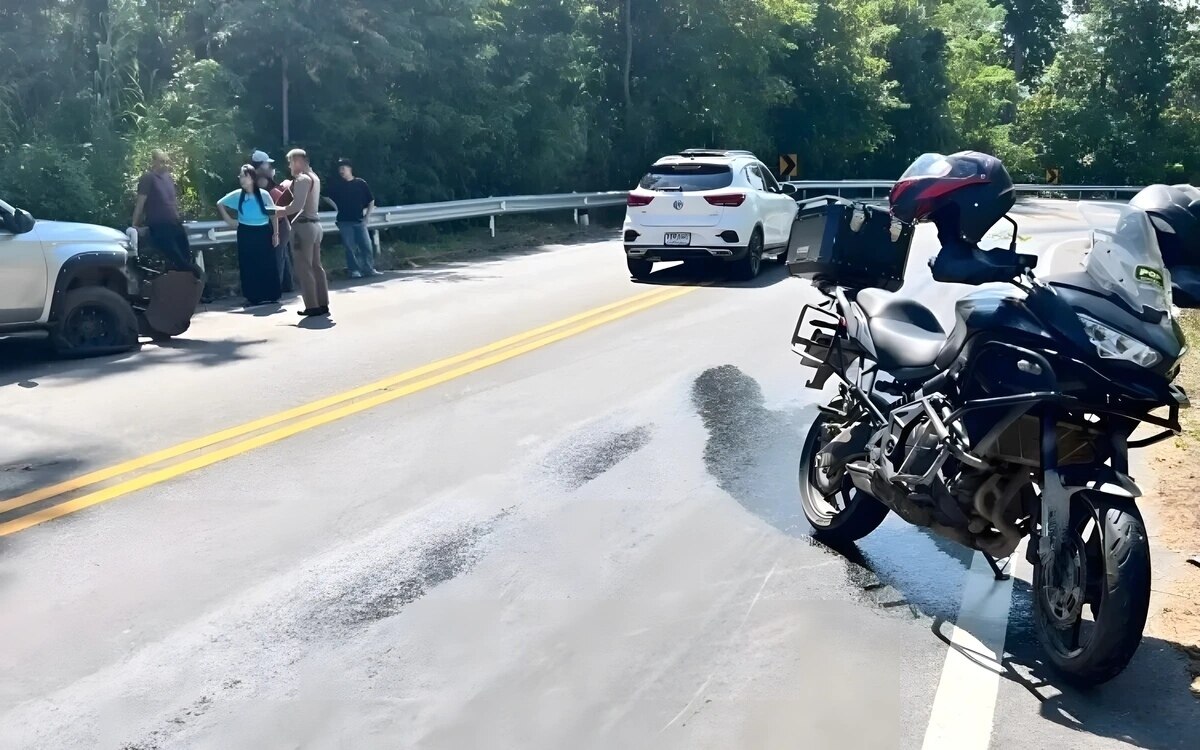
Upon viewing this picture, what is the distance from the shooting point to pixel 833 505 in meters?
6.79

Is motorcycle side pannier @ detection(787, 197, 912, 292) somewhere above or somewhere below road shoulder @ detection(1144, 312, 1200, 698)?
above

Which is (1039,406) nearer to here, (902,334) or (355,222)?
(902,334)

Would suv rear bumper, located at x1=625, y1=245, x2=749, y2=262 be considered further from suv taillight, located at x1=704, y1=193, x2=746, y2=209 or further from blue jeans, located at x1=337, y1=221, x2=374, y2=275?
blue jeans, located at x1=337, y1=221, x2=374, y2=275

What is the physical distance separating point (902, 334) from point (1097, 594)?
1.61m

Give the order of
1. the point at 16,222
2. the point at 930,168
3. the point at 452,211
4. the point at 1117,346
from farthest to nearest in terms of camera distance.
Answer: the point at 452,211, the point at 16,222, the point at 930,168, the point at 1117,346

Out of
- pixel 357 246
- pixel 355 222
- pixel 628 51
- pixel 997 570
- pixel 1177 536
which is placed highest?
pixel 628 51

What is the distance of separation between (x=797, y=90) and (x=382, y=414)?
38.8 m

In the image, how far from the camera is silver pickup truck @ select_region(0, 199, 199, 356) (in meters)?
11.1

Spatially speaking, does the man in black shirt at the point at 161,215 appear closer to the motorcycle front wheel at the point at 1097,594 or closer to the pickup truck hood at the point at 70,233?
the pickup truck hood at the point at 70,233

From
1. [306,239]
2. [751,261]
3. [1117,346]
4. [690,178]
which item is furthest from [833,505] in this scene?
[690,178]

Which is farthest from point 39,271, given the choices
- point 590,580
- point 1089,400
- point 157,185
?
point 1089,400

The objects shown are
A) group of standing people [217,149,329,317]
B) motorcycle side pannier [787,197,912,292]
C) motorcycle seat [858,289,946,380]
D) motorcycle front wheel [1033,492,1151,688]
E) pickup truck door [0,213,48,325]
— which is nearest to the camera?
motorcycle front wheel [1033,492,1151,688]

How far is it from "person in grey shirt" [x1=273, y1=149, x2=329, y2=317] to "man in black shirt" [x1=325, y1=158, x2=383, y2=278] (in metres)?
3.14

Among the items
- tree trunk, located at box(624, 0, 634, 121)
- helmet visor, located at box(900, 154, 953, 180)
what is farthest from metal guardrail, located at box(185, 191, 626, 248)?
helmet visor, located at box(900, 154, 953, 180)
